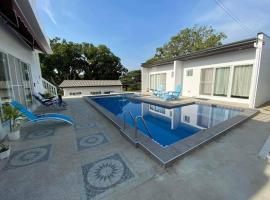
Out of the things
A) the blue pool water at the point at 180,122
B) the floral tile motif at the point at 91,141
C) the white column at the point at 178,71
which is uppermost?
the white column at the point at 178,71

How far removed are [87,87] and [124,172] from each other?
1777 cm

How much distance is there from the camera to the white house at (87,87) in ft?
58.9

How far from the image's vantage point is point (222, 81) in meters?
8.78

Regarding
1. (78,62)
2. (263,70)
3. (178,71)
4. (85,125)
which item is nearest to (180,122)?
(85,125)

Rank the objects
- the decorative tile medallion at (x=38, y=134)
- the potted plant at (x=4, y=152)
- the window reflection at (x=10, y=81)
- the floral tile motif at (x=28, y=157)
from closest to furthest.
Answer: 1. the floral tile motif at (x=28, y=157)
2. the potted plant at (x=4, y=152)
3. the decorative tile medallion at (x=38, y=134)
4. the window reflection at (x=10, y=81)

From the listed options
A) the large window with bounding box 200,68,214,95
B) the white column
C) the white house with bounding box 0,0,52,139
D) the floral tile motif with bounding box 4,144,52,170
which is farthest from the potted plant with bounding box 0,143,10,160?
the white column

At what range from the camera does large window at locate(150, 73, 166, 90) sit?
13.7 metres

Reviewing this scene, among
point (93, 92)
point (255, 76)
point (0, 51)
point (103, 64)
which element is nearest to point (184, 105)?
point (255, 76)

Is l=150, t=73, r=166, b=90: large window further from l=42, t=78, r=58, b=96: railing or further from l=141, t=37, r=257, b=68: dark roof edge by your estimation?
l=42, t=78, r=58, b=96: railing

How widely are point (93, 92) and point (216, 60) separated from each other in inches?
595

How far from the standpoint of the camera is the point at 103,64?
25.7 metres

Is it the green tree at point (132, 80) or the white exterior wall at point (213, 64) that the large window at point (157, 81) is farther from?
the green tree at point (132, 80)

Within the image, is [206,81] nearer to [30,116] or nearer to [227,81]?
[227,81]

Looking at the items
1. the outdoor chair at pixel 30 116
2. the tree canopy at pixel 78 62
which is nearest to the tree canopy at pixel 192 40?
the tree canopy at pixel 78 62
